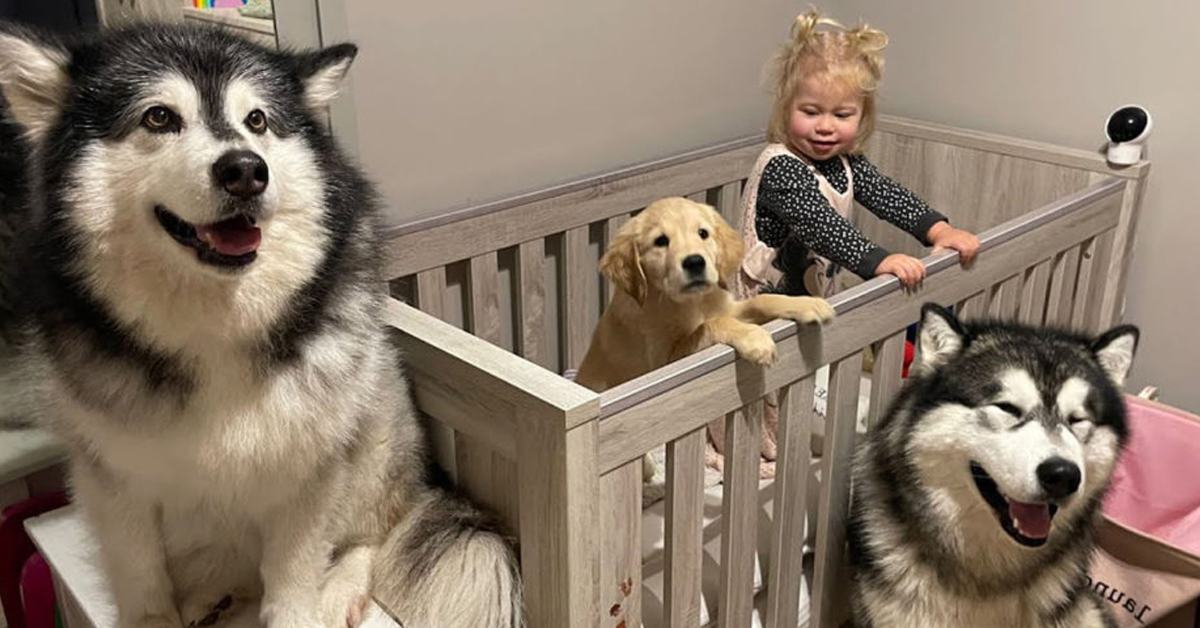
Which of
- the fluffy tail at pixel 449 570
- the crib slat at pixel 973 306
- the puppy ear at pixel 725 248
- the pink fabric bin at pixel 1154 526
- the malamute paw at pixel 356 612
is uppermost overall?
the puppy ear at pixel 725 248

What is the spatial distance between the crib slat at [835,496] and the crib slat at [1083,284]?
0.71 m

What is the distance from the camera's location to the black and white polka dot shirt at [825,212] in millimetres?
1548

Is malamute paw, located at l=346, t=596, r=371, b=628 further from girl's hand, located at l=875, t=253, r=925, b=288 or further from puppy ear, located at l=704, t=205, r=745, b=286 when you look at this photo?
girl's hand, located at l=875, t=253, r=925, b=288

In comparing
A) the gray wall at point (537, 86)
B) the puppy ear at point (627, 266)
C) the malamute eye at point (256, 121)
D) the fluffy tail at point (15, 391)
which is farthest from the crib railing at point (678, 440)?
the fluffy tail at point (15, 391)

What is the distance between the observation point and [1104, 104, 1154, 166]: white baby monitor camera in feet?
6.09

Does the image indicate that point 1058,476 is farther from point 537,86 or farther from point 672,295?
point 537,86

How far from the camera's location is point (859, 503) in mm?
1411

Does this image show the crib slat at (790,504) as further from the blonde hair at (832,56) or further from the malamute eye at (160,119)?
the malamute eye at (160,119)

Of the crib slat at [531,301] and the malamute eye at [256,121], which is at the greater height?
the malamute eye at [256,121]

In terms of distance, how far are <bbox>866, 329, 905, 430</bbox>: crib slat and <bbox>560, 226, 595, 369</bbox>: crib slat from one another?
2.05ft

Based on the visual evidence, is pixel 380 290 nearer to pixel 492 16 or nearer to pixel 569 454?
pixel 569 454

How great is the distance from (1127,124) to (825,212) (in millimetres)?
710

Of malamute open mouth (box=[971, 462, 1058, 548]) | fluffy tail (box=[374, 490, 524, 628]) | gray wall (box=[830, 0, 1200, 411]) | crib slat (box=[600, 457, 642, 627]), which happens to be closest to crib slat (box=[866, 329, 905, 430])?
malamute open mouth (box=[971, 462, 1058, 548])

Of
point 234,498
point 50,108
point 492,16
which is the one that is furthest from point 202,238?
point 492,16
